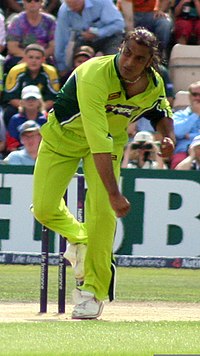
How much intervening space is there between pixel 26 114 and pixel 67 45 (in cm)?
162

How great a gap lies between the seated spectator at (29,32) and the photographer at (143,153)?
2.83 meters

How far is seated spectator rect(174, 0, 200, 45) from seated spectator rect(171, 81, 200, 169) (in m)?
2.40

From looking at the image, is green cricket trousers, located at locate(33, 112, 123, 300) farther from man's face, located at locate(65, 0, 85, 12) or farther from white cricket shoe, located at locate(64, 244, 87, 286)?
man's face, located at locate(65, 0, 85, 12)

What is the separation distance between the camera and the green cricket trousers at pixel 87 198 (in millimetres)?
7629

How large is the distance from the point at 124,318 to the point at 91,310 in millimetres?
358

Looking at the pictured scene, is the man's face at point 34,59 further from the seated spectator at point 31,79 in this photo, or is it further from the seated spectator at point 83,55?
the seated spectator at point 83,55

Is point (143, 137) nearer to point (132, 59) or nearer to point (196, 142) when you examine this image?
point (196, 142)

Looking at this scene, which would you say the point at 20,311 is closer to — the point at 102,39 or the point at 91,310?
the point at 91,310

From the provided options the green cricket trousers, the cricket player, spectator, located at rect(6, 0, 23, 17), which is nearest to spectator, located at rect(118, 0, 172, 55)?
spectator, located at rect(6, 0, 23, 17)

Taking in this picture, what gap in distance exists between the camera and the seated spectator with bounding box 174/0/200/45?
586 inches

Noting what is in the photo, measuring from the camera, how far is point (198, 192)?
1171 cm

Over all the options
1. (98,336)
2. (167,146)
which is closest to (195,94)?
(167,146)

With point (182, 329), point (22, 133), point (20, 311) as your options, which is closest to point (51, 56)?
point (22, 133)

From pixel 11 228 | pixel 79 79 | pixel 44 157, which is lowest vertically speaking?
pixel 11 228
